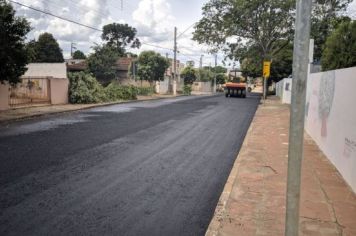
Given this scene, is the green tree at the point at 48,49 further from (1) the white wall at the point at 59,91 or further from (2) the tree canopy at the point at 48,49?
(1) the white wall at the point at 59,91

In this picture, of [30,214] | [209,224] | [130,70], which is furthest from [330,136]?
[130,70]

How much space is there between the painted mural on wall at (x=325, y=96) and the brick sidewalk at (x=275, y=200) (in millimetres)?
950

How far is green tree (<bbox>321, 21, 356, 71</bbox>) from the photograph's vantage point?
13.6 meters

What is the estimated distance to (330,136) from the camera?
8.66 m

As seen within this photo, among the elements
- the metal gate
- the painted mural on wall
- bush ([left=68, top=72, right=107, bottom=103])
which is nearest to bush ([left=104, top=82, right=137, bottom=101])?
bush ([left=68, top=72, right=107, bottom=103])

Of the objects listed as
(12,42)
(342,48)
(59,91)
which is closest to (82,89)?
(59,91)

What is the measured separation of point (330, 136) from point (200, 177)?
11.4 ft

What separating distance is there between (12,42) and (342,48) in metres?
13.5

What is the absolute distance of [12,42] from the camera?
16.0m

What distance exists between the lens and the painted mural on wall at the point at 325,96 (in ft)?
29.1

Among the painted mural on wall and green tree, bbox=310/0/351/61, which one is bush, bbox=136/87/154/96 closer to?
green tree, bbox=310/0/351/61

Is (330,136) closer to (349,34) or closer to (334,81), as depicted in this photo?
(334,81)

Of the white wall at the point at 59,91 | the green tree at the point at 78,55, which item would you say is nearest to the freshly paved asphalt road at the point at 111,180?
the white wall at the point at 59,91

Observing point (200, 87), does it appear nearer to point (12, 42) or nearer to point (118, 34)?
point (118, 34)
